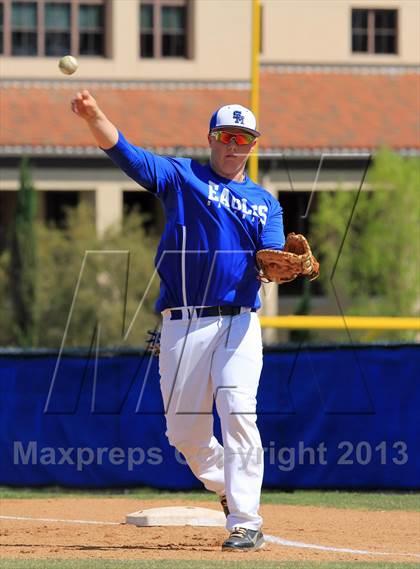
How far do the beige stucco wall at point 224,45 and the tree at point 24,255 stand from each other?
13.7ft

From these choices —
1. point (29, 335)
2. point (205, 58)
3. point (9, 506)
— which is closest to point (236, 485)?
point (9, 506)

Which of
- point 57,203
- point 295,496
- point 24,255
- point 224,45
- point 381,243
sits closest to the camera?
point 295,496

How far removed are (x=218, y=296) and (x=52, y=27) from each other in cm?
2777

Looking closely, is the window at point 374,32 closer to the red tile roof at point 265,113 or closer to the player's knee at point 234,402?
the red tile roof at point 265,113

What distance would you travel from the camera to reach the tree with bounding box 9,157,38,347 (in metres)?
29.2

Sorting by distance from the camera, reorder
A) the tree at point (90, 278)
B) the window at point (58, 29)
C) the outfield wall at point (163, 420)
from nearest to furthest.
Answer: the outfield wall at point (163, 420)
the tree at point (90, 278)
the window at point (58, 29)

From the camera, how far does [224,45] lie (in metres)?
33.2

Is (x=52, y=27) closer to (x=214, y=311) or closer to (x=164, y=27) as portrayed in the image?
(x=164, y=27)

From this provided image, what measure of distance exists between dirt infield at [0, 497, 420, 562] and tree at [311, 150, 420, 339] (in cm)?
1630

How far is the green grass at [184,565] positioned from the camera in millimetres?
6477

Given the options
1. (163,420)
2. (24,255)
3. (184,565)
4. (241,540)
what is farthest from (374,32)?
(184,565)

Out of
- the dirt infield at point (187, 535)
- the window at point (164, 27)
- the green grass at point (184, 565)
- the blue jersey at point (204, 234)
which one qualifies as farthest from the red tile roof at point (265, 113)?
the green grass at point (184, 565)

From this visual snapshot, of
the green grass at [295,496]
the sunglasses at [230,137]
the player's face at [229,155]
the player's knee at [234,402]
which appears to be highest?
the sunglasses at [230,137]

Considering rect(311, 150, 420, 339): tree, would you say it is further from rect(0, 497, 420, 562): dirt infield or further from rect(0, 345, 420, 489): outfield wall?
rect(0, 497, 420, 562): dirt infield
